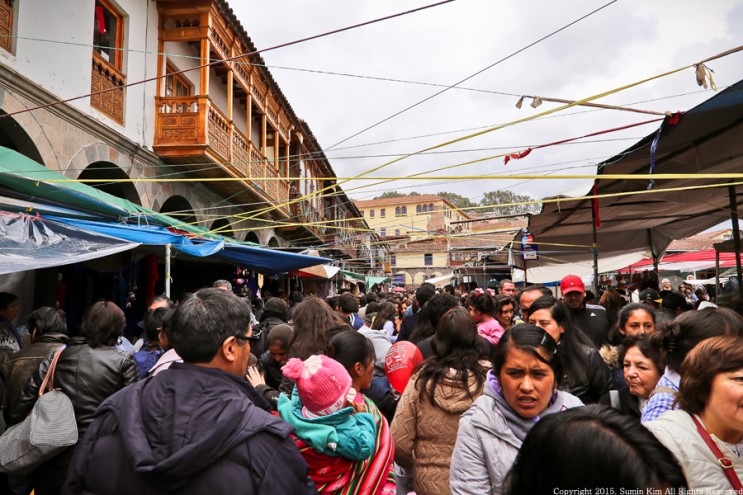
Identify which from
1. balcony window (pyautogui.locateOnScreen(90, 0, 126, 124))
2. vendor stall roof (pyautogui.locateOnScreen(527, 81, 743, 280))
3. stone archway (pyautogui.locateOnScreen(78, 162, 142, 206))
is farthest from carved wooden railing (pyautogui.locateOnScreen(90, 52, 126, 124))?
vendor stall roof (pyautogui.locateOnScreen(527, 81, 743, 280))

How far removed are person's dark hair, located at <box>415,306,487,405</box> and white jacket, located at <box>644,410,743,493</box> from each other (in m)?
0.96

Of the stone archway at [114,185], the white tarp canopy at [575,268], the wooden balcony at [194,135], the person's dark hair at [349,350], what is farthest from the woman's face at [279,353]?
the white tarp canopy at [575,268]

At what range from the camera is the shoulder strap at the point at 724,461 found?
56.1 inches

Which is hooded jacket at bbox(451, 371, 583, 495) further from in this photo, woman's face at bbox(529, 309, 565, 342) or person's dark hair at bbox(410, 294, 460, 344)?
person's dark hair at bbox(410, 294, 460, 344)

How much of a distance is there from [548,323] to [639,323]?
88cm

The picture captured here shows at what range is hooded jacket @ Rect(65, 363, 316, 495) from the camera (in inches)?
54.6

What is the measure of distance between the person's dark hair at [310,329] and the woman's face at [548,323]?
4.89 ft

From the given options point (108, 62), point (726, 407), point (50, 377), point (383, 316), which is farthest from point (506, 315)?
point (108, 62)

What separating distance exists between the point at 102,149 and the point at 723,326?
31.7 ft

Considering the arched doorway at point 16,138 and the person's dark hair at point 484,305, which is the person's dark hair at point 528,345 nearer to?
the person's dark hair at point 484,305

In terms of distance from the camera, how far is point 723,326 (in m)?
2.28

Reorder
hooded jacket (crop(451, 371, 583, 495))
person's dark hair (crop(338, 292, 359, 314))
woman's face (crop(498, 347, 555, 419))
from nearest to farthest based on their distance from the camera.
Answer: hooded jacket (crop(451, 371, 583, 495)), woman's face (crop(498, 347, 555, 419)), person's dark hair (crop(338, 292, 359, 314))

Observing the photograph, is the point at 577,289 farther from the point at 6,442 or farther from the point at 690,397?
the point at 6,442

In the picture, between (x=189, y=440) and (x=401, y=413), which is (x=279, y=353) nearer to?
(x=401, y=413)
